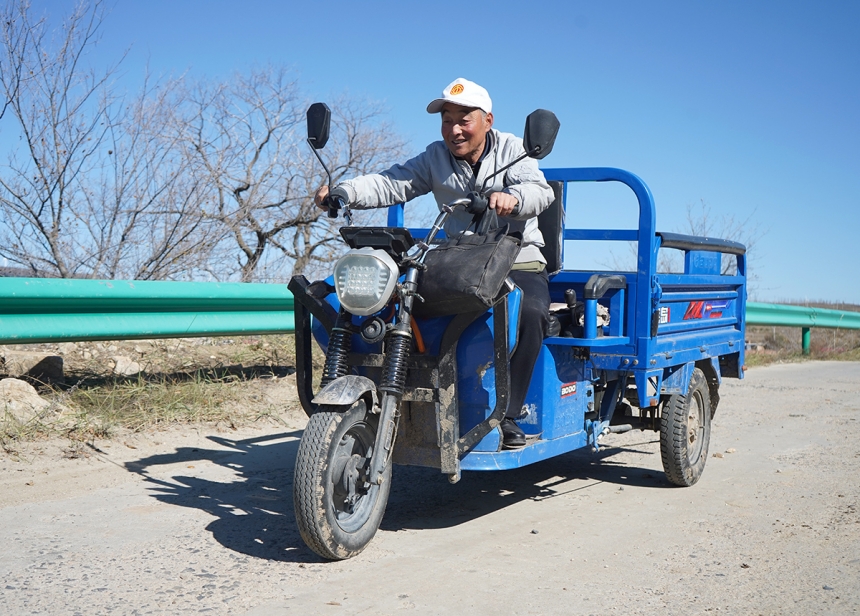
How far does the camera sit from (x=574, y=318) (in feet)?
16.3

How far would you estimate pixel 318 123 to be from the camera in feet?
13.8

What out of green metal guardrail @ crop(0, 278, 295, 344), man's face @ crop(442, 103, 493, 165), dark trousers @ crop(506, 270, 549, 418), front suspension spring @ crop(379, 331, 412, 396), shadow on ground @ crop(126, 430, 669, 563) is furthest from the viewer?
green metal guardrail @ crop(0, 278, 295, 344)

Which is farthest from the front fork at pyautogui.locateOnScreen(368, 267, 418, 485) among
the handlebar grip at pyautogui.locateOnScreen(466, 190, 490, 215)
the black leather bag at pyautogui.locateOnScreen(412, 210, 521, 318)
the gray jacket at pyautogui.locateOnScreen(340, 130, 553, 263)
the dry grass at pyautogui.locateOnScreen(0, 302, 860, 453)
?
the dry grass at pyautogui.locateOnScreen(0, 302, 860, 453)

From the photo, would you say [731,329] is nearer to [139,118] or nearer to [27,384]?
[27,384]

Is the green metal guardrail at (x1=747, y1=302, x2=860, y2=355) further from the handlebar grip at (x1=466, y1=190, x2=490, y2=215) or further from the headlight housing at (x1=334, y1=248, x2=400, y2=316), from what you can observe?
the headlight housing at (x1=334, y1=248, x2=400, y2=316)

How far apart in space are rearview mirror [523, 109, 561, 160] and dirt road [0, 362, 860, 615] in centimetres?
179

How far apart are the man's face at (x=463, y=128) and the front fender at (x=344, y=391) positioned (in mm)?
1479

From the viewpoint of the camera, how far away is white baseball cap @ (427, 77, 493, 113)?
4.52 metres

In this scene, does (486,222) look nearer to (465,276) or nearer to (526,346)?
(465,276)

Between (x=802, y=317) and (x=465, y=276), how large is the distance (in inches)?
505

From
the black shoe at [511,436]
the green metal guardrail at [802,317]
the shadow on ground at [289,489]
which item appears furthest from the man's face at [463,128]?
the green metal guardrail at [802,317]

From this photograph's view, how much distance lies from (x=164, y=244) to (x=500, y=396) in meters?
5.24

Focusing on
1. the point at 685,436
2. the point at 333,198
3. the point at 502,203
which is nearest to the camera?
the point at 502,203

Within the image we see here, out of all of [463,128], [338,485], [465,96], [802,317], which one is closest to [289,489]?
[338,485]
